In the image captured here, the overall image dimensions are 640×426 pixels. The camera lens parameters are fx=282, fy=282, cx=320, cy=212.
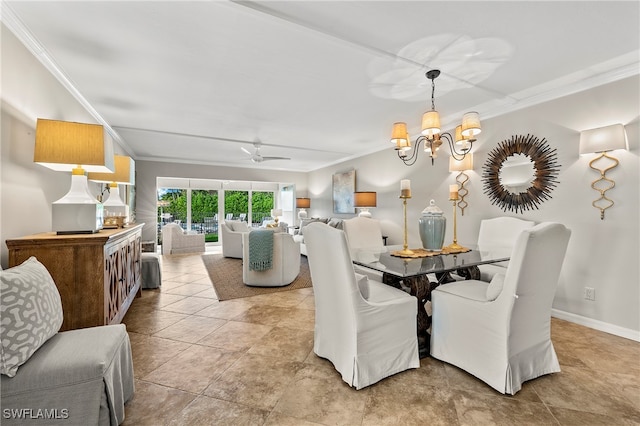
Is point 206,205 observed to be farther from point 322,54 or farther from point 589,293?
point 589,293

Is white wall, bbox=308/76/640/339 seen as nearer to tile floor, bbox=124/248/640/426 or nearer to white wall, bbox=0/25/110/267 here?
tile floor, bbox=124/248/640/426

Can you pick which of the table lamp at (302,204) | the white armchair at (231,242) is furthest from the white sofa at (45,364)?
the table lamp at (302,204)

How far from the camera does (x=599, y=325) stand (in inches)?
104

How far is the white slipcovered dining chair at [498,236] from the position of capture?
112 inches

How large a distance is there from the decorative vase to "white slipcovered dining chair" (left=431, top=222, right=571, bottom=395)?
2.11 feet

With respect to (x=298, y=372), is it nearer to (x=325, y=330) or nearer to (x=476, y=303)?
(x=325, y=330)

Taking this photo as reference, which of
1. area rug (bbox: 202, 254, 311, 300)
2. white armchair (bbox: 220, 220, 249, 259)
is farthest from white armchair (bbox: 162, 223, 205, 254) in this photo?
area rug (bbox: 202, 254, 311, 300)

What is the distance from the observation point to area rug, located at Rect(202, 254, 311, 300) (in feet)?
12.5

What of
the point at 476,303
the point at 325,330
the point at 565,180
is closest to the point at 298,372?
the point at 325,330

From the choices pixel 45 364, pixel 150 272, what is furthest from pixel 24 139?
pixel 150 272

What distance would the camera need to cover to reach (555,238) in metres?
1.69

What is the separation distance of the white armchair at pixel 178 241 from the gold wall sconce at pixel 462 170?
6.07 m

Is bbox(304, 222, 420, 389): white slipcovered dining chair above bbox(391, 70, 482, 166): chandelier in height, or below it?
below

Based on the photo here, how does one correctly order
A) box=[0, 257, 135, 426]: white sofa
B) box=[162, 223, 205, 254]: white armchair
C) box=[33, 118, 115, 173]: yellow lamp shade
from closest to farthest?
box=[0, 257, 135, 426]: white sofa → box=[33, 118, 115, 173]: yellow lamp shade → box=[162, 223, 205, 254]: white armchair
